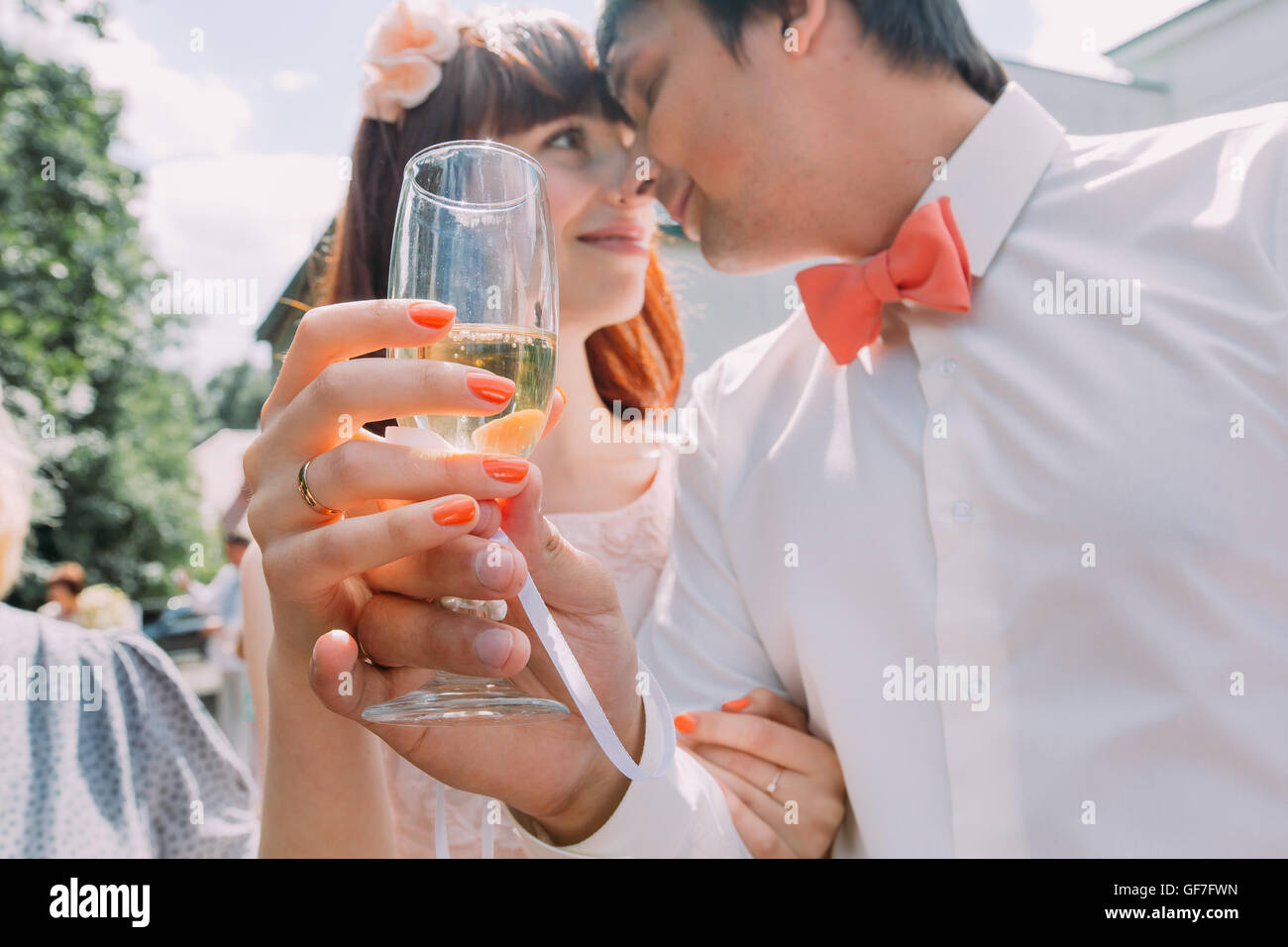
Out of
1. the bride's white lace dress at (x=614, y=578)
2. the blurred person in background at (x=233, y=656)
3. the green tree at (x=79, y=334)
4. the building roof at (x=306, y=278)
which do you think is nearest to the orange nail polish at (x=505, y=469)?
the bride's white lace dress at (x=614, y=578)

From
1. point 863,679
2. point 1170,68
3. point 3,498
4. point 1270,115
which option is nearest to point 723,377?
point 863,679

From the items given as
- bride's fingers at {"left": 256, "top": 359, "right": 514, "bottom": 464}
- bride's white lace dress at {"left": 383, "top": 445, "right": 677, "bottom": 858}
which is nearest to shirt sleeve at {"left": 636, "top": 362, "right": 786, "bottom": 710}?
bride's white lace dress at {"left": 383, "top": 445, "right": 677, "bottom": 858}

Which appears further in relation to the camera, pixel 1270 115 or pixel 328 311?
pixel 1270 115

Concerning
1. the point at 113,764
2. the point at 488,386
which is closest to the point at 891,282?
the point at 488,386

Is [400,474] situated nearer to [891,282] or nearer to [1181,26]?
[891,282]

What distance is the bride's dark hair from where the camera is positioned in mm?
2287

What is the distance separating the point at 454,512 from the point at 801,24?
5.59ft

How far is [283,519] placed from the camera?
1.12 metres

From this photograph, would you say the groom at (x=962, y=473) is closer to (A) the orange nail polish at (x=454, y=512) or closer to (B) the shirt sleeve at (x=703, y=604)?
(B) the shirt sleeve at (x=703, y=604)

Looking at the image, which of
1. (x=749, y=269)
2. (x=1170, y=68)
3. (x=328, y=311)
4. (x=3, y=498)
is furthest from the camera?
(x=1170, y=68)

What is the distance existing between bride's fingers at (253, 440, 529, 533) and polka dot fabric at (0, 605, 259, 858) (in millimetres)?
1422

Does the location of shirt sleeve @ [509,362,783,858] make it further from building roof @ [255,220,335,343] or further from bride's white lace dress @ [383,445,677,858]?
building roof @ [255,220,335,343]

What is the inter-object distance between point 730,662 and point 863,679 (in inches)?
13.2

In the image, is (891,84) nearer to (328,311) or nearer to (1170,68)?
(328,311)
